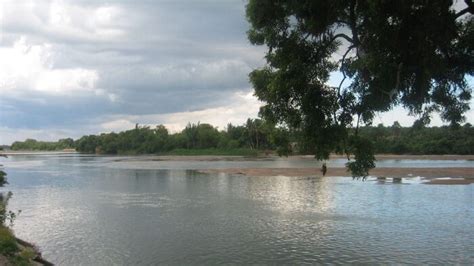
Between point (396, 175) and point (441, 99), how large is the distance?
50.1m

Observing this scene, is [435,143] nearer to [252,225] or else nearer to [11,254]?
[252,225]

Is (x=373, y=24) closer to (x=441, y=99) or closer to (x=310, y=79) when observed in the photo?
(x=310, y=79)

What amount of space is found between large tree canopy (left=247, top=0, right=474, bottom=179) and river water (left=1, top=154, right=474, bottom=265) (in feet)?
30.3

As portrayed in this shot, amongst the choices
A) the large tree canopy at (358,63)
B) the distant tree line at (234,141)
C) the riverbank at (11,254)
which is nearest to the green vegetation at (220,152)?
the distant tree line at (234,141)

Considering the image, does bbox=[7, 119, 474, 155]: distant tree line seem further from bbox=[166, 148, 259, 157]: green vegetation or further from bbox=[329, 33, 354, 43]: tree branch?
bbox=[329, 33, 354, 43]: tree branch

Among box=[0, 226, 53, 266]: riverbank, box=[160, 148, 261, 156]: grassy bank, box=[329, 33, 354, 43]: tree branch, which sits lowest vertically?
box=[0, 226, 53, 266]: riverbank

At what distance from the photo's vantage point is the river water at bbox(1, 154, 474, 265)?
19594 millimetres

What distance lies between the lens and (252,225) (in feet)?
85.4

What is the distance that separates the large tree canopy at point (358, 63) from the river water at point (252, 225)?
9224 mm

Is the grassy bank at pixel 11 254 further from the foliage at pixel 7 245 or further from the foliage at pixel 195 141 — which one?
the foliage at pixel 195 141

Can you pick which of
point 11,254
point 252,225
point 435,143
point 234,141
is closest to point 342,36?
point 11,254

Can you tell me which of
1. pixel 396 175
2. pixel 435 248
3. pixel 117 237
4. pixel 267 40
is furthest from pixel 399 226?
pixel 396 175

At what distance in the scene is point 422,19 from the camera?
28.3 feet

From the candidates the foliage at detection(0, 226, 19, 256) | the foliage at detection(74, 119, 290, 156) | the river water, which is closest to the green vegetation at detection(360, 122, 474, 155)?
the foliage at detection(74, 119, 290, 156)
